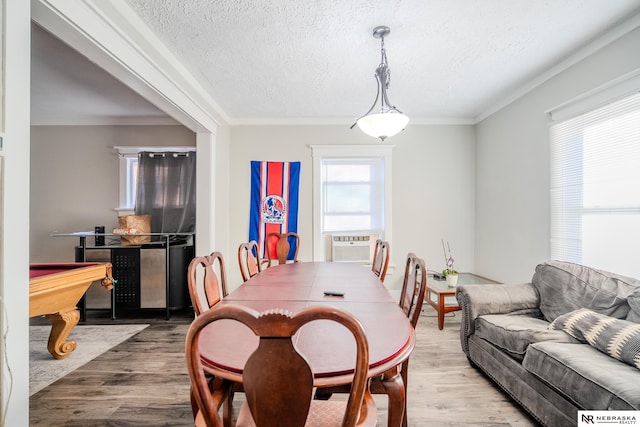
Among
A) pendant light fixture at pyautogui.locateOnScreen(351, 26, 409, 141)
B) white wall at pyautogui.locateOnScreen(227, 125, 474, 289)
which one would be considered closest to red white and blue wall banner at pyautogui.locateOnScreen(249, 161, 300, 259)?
white wall at pyautogui.locateOnScreen(227, 125, 474, 289)

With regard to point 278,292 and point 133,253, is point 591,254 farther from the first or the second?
point 133,253

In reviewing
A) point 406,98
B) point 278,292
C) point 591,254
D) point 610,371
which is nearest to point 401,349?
point 278,292

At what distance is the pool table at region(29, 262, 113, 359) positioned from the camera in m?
2.30

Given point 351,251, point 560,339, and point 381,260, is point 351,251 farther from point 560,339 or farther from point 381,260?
point 560,339

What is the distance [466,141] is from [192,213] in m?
4.19

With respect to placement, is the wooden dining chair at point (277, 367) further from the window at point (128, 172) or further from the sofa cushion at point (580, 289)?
the window at point (128, 172)

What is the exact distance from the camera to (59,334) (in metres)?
2.65

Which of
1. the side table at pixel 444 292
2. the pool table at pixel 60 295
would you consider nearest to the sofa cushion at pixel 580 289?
the side table at pixel 444 292

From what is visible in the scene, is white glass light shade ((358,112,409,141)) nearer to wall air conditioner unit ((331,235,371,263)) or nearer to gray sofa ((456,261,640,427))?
gray sofa ((456,261,640,427))

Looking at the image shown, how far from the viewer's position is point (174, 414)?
192 centimetres

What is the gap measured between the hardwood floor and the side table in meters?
0.42

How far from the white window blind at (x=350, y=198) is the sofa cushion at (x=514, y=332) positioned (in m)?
2.45

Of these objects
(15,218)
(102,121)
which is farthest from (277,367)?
(102,121)

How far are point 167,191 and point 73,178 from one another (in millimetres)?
1349
